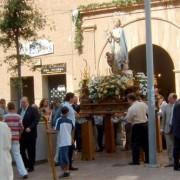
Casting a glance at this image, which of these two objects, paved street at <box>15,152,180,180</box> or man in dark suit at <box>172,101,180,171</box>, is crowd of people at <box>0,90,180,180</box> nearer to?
man in dark suit at <box>172,101,180,171</box>

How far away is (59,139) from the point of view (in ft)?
42.9

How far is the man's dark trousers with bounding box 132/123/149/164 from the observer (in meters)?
14.3

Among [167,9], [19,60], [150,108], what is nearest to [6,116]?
[150,108]

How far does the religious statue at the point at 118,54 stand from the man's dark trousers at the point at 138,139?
3074 mm

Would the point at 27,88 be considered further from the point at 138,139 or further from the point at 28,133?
the point at 138,139

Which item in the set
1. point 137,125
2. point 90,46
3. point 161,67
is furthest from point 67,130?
point 161,67

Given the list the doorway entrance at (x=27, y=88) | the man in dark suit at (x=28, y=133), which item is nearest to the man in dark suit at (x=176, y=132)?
the man in dark suit at (x=28, y=133)

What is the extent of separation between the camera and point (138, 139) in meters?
14.4

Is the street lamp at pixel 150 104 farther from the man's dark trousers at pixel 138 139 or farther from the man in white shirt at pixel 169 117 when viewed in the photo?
the man's dark trousers at pixel 138 139

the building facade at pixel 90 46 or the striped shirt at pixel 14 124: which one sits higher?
the building facade at pixel 90 46

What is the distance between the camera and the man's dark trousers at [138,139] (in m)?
14.3

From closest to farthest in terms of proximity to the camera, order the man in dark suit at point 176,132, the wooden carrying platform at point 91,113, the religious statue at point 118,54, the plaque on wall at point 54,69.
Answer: the man in dark suit at point 176,132 < the wooden carrying platform at point 91,113 < the religious statue at point 118,54 < the plaque on wall at point 54,69

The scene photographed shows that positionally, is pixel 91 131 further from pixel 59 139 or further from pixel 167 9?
pixel 167 9

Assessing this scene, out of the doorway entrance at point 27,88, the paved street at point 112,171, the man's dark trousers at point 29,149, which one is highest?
the doorway entrance at point 27,88
